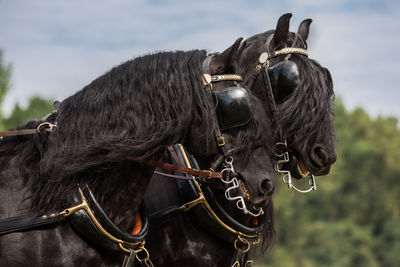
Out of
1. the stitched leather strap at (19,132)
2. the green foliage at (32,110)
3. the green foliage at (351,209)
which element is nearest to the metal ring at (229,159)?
the stitched leather strap at (19,132)

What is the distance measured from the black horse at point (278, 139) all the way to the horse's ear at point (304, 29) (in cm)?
45

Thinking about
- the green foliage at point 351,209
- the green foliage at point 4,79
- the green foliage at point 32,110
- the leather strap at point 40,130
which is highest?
the leather strap at point 40,130

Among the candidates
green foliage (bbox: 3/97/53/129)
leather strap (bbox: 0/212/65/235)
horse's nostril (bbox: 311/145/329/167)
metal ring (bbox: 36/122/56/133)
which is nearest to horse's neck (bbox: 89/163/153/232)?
leather strap (bbox: 0/212/65/235)

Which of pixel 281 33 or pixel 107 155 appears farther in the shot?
pixel 281 33

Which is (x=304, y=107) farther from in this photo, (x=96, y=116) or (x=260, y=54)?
(x=96, y=116)

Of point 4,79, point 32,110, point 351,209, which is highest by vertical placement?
point 4,79

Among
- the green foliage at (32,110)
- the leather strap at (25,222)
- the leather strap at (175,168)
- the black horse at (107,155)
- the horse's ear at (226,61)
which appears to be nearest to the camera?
the leather strap at (25,222)

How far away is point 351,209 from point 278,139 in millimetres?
46956

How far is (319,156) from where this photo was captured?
5125mm

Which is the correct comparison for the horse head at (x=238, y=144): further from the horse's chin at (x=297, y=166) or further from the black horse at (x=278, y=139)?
the horse's chin at (x=297, y=166)

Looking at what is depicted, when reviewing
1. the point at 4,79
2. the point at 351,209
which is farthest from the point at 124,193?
the point at 351,209

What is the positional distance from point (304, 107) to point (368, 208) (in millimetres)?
47407

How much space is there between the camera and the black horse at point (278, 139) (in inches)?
195

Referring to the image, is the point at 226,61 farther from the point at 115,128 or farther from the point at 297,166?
the point at 297,166
